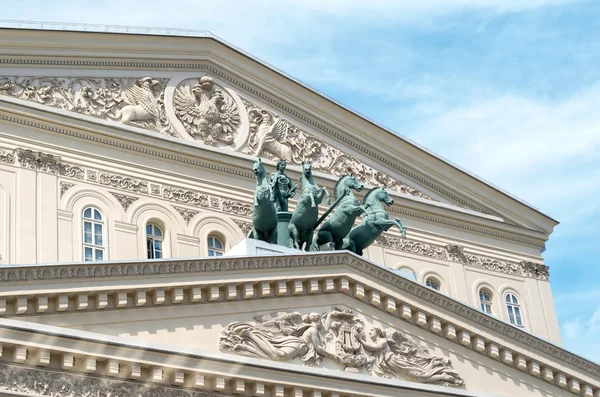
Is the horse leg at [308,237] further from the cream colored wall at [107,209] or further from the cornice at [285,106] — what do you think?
the cornice at [285,106]

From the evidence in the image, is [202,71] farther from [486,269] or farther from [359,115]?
[486,269]

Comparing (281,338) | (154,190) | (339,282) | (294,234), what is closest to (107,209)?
(154,190)

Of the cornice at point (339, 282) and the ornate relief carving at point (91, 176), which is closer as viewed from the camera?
the cornice at point (339, 282)

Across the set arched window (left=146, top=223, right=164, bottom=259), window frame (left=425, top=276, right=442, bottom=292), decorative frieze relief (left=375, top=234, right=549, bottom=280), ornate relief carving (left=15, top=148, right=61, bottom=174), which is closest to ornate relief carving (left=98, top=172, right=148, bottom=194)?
arched window (left=146, top=223, right=164, bottom=259)

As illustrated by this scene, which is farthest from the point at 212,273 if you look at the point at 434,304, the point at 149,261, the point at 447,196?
the point at 447,196

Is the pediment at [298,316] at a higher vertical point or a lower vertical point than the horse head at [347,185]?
lower

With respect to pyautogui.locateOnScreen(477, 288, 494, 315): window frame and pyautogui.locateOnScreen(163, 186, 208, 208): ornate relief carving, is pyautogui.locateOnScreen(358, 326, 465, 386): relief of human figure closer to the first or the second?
pyautogui.locateOnScreen(163, 186, 208, 208): ornate relief carving

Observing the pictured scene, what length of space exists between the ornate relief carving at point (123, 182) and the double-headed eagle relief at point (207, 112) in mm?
2092

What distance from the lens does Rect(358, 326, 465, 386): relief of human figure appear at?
91.5 ft

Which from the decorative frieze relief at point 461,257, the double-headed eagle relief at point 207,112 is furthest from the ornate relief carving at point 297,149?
the decorative frieze relief at point 461,257

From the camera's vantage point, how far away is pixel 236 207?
36.3 metres

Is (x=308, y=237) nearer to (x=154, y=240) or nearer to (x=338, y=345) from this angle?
(x=338, y=345)

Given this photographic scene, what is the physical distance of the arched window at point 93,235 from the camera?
110ft

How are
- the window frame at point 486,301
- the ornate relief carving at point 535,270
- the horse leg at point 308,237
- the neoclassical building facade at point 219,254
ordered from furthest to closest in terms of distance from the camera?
1. the ornate relief carving at point 535,270
2. the window frame at point 486,301
3. the horse leg at point 308,237
4. the neoclassical building facade at point 219,254
